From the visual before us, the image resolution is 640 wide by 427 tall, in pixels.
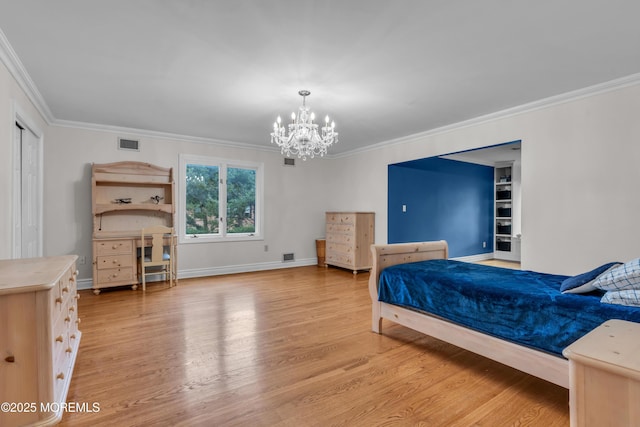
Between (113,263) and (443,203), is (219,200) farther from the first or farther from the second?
(443,203)

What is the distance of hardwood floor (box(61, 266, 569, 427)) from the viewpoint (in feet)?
5.96

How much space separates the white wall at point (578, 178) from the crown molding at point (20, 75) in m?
5.00

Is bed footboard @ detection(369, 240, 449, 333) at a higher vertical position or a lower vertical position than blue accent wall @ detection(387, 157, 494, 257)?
lower

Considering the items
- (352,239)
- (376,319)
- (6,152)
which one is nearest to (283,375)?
(376,319)

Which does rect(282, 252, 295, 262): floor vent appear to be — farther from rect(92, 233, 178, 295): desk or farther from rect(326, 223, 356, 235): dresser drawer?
rect(92, 233, 178, 295): desk

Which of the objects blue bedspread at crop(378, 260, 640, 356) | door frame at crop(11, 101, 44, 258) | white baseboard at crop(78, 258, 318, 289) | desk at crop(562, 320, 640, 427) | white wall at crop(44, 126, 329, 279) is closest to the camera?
desk at crop(562, 320, 640, 427)

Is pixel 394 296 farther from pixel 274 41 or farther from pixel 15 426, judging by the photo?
pixel 15 426

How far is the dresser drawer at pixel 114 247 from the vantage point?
A: 4504mm

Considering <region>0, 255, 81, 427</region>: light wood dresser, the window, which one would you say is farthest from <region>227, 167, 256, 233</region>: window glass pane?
<region>0, 255, 81, 427</region>: light wood dresser

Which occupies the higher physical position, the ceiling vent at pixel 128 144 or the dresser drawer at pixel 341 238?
the ceiling vent at pixel 128 144

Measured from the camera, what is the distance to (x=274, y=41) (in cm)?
244

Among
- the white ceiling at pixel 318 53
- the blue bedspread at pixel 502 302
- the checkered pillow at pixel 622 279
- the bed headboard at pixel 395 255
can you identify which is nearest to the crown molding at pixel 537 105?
the white ceiling at pixel 318 53

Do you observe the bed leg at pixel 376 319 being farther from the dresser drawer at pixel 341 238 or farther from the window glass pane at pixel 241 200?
the window glass pane at pixel 241 200

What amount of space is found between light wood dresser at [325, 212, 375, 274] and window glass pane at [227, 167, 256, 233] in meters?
1.60
